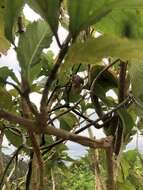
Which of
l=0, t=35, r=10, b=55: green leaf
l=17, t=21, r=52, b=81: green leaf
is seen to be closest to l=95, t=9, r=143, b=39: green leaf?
l=17, t=21, r=52, b=81: green leaf

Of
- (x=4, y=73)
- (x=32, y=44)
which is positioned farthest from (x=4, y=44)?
(x=32, y=44)

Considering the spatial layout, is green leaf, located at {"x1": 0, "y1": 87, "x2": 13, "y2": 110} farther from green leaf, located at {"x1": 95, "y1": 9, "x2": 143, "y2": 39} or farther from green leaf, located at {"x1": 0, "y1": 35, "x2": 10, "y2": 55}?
green leaf, located at {"x1": 95, "y1": 9, "x2": 143, "y2": 39}

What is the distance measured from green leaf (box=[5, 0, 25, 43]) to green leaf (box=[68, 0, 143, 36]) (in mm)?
69

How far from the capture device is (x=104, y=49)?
0.50 m

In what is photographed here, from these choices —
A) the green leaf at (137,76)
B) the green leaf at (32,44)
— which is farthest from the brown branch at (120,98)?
the green leaf at (32,44)

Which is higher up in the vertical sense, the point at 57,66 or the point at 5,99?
the point at 5,99

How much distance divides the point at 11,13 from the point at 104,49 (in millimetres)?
110

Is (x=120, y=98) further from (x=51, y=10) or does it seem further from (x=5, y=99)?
(x=51, y=10)

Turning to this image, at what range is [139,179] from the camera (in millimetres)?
1626

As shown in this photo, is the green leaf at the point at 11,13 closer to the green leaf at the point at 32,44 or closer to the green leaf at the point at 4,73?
the green leaf at the point at 32,44

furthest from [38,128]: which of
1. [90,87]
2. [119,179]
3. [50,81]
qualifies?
[119,179]

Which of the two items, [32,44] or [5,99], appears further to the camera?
[5,99]

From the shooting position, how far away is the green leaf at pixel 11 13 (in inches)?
20.1

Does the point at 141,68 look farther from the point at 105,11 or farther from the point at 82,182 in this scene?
the point at 82,182
